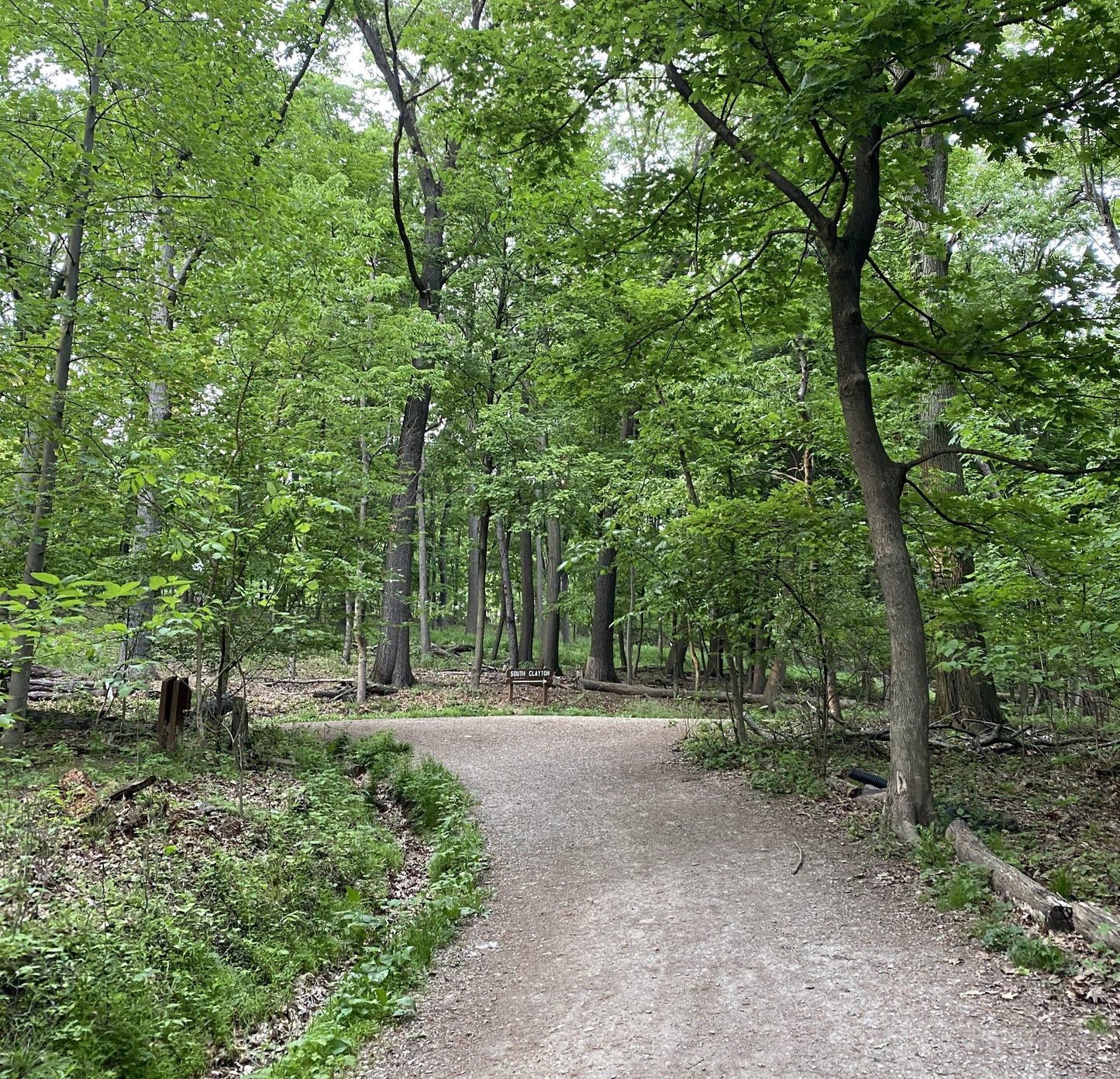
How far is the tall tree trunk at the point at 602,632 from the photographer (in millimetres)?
19031

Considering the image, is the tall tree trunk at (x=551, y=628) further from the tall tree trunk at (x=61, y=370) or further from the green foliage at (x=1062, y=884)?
the green foliage at (x=1062, y=884)

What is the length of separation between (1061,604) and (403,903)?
6.37 metres

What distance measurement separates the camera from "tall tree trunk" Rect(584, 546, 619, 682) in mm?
19031

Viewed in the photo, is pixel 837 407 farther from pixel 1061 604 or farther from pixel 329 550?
pixel 329 550

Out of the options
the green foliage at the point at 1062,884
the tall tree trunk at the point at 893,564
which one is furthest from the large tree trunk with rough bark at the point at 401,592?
the green foliage at the point at 1062,884

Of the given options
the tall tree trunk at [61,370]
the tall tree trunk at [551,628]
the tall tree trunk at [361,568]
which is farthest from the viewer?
the tall tree trunk at [551,628]

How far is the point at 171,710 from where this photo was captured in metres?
8.12

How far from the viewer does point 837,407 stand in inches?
377

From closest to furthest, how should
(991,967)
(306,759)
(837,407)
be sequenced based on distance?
(991,967) < (306,759) < (837,407)

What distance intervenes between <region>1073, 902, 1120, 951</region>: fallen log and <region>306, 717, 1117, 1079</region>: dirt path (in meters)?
0.50

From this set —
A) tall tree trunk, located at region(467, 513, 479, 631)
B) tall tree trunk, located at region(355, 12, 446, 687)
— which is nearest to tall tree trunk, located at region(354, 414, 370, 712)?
tall tree trunk, located at region(355, 12, 446, 687)

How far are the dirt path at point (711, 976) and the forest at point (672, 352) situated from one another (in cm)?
146

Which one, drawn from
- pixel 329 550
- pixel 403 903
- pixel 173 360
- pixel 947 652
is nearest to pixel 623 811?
pixel 403 903

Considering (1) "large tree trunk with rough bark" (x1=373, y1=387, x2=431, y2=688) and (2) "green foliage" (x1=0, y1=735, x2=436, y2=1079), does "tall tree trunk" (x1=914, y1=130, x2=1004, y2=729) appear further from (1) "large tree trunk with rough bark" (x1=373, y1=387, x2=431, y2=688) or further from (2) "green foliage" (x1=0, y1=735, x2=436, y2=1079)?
(1) "large tree trunk with rough bark" (x1=373, y1=387, x2=431, y2=688)
